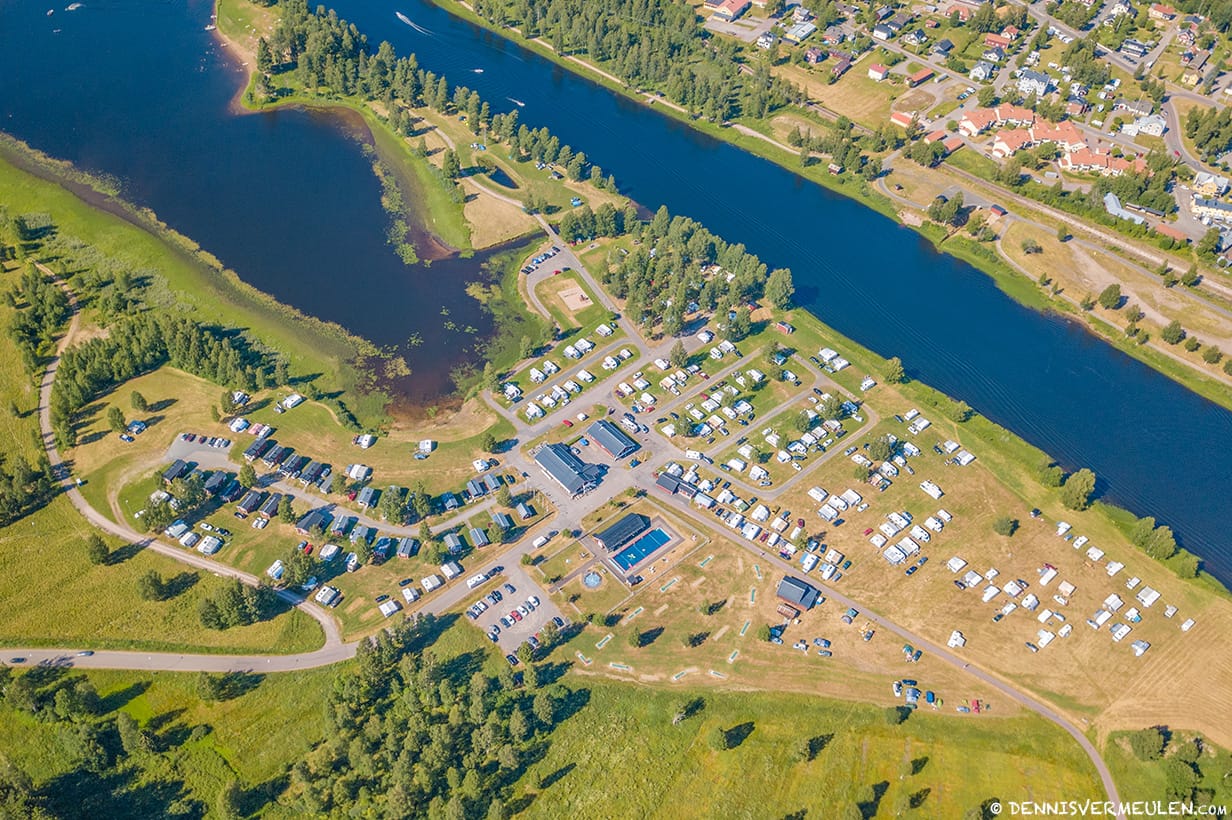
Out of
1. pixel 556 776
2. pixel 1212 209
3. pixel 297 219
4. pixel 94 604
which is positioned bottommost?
pixel 94 604

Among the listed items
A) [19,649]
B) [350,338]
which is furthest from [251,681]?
[350,338]

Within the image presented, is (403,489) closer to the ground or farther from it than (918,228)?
closer to the ground

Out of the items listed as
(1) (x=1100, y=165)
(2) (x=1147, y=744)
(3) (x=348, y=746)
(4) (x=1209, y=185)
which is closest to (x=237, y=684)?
(3) (x=348, y=746)

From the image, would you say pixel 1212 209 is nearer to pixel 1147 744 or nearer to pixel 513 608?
pixel 1147 744

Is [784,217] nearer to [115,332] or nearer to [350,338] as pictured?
[350,338]

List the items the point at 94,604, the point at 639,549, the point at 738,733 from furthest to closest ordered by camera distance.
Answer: the point at 639,549
the point at 94,604
the point at 738,733

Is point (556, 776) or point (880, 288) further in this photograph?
point (880, 288)

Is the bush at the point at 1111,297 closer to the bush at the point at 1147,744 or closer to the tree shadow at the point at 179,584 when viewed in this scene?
the bush at the point at 1147,744

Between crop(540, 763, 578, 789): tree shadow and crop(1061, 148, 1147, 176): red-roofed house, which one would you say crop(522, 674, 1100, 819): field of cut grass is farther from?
crop(1061, 148, 1147, 176): red-roofed house
